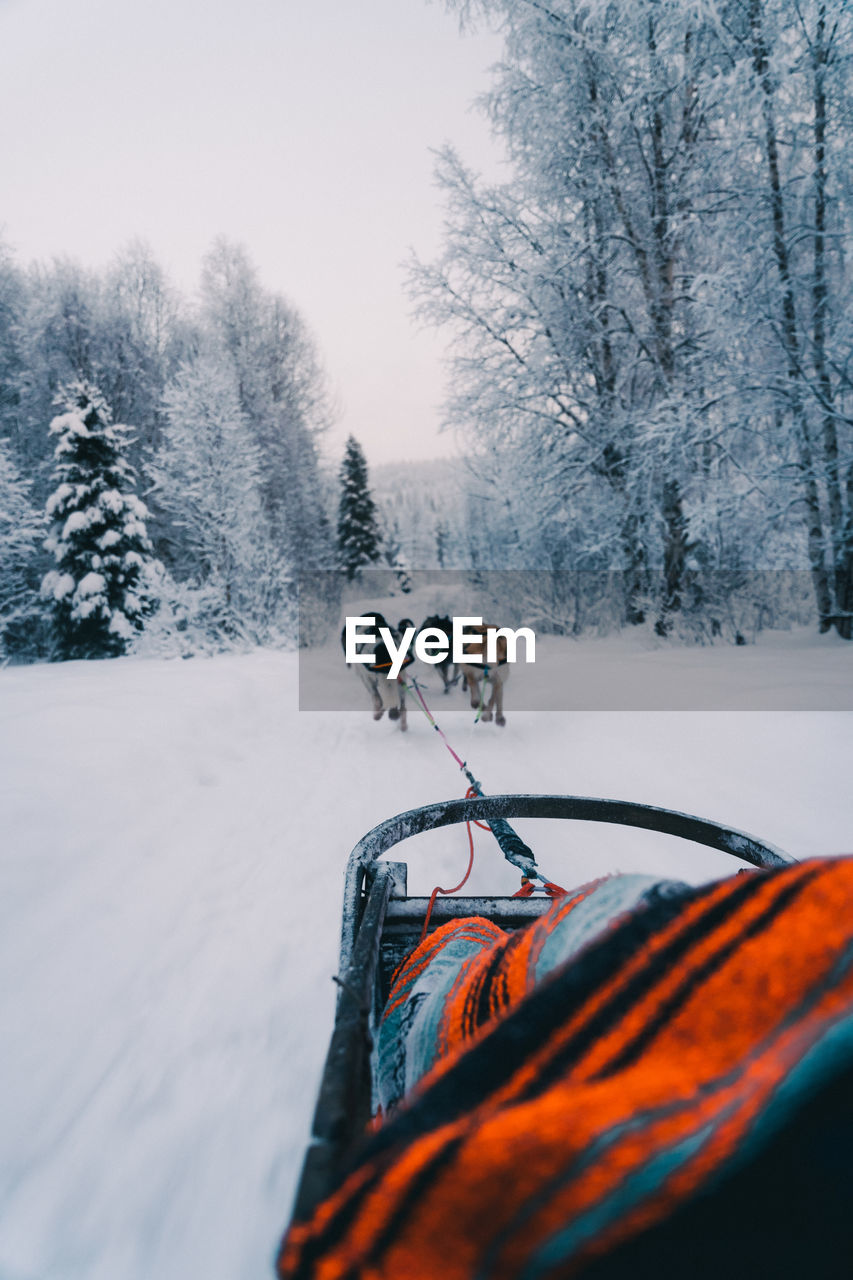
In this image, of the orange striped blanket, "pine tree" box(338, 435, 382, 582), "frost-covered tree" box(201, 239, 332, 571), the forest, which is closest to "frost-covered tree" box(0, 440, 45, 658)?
the forest

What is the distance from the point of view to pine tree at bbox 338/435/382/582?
90.8 ft

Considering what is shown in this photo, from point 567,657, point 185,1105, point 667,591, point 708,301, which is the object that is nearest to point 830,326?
point 708,301

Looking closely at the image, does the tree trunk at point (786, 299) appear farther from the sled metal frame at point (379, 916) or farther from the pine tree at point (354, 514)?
the pine tree at point (354, 514)

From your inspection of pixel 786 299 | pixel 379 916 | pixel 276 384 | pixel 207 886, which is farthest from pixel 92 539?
pixel 379 916

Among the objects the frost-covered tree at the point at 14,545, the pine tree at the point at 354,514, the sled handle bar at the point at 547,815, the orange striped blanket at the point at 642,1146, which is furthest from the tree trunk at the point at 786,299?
the pine tree at the point at 354,514

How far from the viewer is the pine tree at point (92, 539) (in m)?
13.4

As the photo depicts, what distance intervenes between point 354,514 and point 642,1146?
28.6 metres

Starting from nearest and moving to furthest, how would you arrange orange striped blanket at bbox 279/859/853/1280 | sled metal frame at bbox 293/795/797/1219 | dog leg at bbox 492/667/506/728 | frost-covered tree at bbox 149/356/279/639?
orange striped blanket at bbox 279/859/853/1280
sled metal frame at bbox 293/795/797/1219
dog leg at bbox 492/667/506/728
frost-covered tree at bbox 149/356/279/639

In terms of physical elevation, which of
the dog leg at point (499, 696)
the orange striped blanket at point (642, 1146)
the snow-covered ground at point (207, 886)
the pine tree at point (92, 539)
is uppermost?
the pine tree at point (92, 539)

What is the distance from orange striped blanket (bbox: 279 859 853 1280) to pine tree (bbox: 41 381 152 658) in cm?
1472

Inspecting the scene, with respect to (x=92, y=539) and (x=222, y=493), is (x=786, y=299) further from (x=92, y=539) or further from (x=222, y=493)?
(x=92, y=539)

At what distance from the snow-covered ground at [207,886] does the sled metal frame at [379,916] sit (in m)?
0.57

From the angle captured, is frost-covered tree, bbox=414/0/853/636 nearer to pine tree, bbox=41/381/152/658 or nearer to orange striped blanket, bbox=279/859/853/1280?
orange striped blanket, bbox=279/859/853/1280

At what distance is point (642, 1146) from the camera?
0.30m
